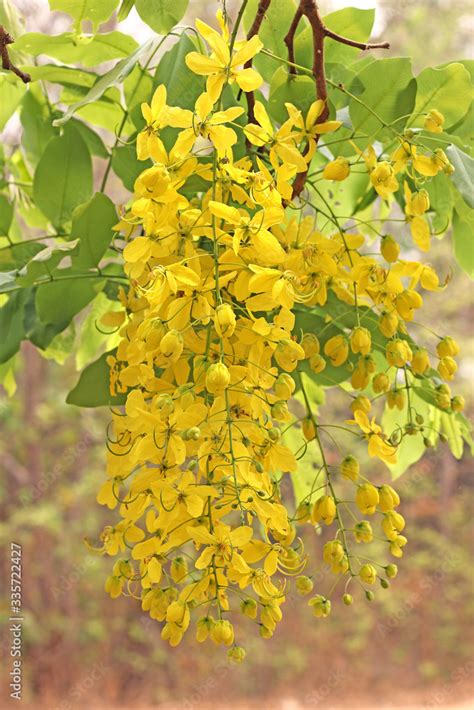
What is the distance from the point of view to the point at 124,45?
0.40 meters

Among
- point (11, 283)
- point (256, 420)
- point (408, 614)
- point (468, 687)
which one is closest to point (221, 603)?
point (256, 420)

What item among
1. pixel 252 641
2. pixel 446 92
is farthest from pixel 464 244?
pixel 252 641

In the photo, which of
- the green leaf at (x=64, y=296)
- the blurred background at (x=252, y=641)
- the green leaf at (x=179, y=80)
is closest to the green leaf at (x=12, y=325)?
the green leaf at (x=64, y=296)

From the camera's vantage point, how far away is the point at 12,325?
0.39 meters

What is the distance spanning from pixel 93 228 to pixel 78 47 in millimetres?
99

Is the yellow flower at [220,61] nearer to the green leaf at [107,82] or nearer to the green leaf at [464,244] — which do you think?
the green leaf at [107,82]

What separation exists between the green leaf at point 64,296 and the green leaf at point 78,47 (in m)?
0.10

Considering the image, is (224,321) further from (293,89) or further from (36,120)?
(36,120)

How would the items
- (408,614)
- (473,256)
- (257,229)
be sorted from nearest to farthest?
(257,229) < (473,256) < (408,614)

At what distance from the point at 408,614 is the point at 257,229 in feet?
8.17

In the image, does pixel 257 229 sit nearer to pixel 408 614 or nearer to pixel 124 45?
pixel 124 45

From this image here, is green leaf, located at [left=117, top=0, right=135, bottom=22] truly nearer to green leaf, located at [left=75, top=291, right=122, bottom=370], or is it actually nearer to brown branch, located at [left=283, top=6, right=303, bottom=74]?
brown branch, located at [left=283, top=6, right=303, bottom=74]

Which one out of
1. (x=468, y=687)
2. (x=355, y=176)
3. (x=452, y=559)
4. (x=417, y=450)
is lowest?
(x=468, y=687)

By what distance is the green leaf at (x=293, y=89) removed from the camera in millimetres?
328
